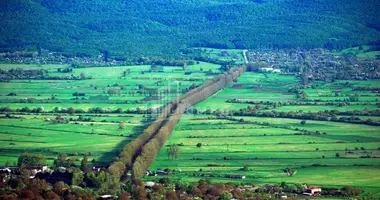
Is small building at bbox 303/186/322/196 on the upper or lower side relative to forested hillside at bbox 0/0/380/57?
lower

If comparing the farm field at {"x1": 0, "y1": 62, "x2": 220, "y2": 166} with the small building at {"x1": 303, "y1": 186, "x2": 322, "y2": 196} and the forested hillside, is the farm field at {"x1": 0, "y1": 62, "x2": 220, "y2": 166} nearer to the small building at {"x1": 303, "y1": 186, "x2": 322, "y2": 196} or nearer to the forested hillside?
the small building at {"x1": 303, "y1": 186, "x2": 322, "y2": 196}

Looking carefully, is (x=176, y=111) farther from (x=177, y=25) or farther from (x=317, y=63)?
(x=177, y=25)

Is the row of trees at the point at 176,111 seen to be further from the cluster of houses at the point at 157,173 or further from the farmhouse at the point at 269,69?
the farmhouse at the point at 269,69

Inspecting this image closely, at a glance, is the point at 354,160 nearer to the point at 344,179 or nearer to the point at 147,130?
the point at 344,179

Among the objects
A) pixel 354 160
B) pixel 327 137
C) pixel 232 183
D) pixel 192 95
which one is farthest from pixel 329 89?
pixel 232 183

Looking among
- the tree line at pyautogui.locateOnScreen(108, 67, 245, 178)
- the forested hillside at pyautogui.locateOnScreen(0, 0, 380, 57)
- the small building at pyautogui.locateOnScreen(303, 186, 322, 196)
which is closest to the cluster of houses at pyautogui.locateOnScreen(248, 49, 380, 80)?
the forested hillside at pyautogui.locateOnScreen(0, 0, 380, 57)

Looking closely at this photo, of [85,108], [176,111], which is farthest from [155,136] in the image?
[85,108]
